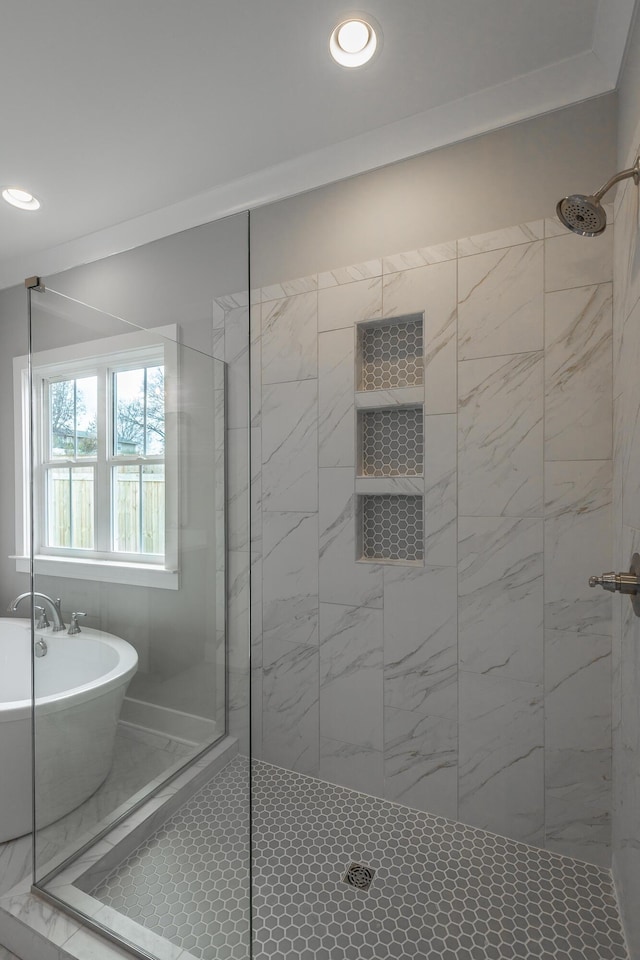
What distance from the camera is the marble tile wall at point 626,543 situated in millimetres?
1141

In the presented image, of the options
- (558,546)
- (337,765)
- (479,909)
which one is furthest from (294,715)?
(558,546)

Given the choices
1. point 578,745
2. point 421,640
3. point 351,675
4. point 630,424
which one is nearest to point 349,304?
point 630,424

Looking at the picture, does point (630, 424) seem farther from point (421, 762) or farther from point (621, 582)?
point (421, 762)

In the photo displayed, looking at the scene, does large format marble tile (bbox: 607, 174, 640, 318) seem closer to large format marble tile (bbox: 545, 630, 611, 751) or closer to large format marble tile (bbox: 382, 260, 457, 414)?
large format marble tile (bbox: 382, 260, 457, 414)

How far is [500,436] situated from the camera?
1641mm

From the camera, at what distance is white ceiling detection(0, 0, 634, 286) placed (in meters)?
1.37

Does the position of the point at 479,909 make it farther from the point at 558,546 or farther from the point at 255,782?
the point at 558,546

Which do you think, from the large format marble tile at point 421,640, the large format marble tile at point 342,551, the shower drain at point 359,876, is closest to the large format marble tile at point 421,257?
the large format marble tile at point 342,551

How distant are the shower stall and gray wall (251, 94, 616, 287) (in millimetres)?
62

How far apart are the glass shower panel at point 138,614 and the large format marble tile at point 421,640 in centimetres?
85

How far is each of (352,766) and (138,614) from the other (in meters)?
1.18

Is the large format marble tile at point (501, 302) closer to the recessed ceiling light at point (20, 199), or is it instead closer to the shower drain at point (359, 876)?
the shower drain at point (359, 876)

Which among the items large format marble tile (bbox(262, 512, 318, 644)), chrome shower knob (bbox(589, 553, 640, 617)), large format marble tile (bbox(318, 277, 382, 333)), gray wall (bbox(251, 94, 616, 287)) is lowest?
large format marble tile (bbox(262, 512, 318, 644))

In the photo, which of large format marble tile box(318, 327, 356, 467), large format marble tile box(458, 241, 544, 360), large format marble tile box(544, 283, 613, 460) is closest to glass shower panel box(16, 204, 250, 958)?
large format marble tile box(318, 327, 356, 467)
